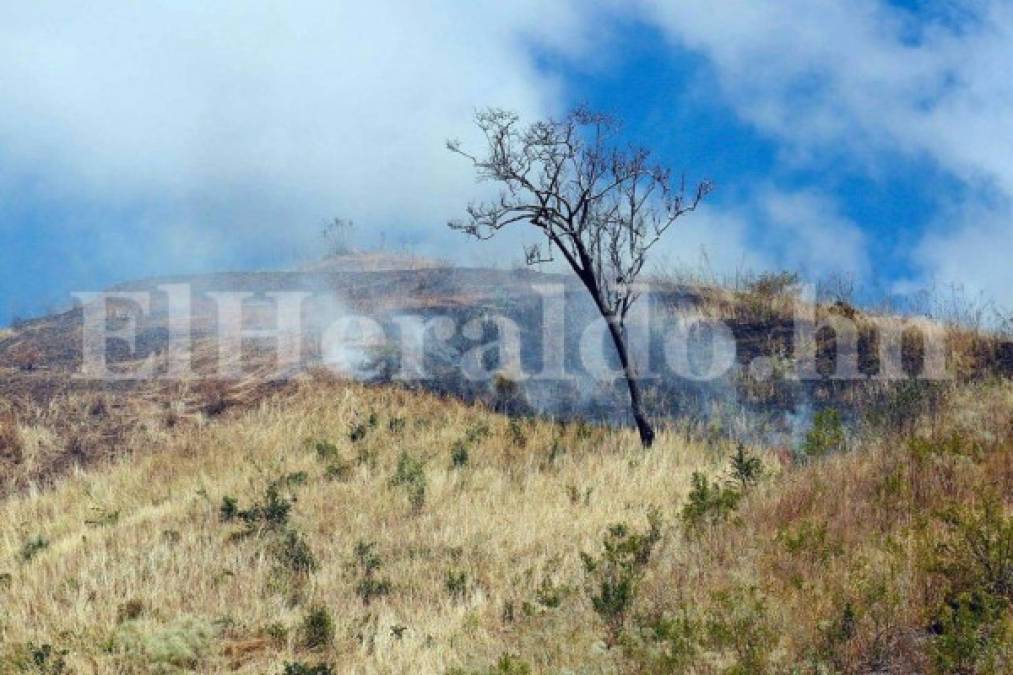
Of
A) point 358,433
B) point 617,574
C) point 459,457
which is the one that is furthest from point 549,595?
point 358,433

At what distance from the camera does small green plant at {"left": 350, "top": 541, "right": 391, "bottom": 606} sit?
8.44 meters

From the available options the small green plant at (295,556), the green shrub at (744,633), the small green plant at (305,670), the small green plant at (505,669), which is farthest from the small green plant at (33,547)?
the green shrub at (744,633)

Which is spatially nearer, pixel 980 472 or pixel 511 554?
pixel 980 472

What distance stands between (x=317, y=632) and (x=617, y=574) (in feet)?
8.34

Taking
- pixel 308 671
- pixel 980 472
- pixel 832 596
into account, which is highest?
pixel 980 472

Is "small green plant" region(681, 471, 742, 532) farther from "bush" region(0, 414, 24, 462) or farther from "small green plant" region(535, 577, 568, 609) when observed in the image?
"bush" region(0, 414, 24, 462)

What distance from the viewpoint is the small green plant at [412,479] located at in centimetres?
1142

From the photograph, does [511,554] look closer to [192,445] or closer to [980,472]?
[980,472]

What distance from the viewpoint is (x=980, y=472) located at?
801 cm

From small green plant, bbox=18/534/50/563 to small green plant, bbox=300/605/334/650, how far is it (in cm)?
471

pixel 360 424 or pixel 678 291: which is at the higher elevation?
pixel 678 291

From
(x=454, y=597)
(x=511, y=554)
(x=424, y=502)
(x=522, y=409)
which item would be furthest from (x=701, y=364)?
(x=454, y=597)

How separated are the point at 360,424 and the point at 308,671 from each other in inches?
336

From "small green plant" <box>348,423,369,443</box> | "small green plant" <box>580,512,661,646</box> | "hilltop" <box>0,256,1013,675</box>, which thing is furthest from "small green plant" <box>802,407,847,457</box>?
"small green plant" <box>348,423,369,443</box>
